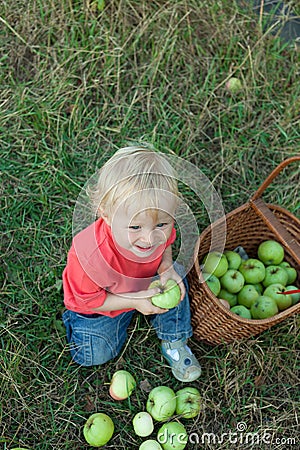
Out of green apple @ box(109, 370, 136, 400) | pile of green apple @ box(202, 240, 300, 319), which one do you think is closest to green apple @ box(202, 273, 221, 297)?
pile of green apple @ box(202, 240, 300, 319)

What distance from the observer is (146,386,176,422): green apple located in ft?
7.21

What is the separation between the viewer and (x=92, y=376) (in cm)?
241

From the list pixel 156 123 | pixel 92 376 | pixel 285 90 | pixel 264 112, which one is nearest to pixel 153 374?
pixel 92 376

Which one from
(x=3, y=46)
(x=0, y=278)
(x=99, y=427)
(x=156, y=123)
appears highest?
(x=3, y=46)

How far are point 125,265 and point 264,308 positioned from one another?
684 mm

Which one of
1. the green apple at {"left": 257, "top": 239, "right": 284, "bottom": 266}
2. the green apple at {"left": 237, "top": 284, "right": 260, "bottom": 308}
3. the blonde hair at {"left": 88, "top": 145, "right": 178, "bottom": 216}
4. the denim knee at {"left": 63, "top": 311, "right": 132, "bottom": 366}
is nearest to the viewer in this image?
the blonde hair at {"left": 88, "top": 145, "right": 178, "bottom": 216}

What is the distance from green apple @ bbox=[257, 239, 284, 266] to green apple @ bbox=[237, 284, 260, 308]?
7.4 inches

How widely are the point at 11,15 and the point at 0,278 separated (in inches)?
64.4

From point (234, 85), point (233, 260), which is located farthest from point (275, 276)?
point (234, 85)

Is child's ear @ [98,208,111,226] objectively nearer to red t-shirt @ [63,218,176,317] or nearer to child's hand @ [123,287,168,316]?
red t-shirt @ [63,218,176,317]

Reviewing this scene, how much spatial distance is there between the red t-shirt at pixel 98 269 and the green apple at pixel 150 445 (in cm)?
59

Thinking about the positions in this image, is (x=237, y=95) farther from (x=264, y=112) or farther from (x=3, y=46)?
(x=3, y=46)

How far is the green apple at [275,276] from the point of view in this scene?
247 cm

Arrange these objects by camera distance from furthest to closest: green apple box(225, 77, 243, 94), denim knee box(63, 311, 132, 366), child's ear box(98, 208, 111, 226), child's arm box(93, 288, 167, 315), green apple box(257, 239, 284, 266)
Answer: green apple box(225, 77, 243, 94), green apple box(257, 239, 284, 266), denim knee box(63, 311, 132, 366), child's arm box(93, 288, 167, 315), child's ear box(98, 208, 111, 226)
